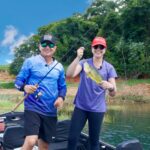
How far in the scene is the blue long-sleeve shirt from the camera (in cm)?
537

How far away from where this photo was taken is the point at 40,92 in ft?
17.6

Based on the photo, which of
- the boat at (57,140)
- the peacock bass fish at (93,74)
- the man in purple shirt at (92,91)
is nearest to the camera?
the peacock bass fish at (93,74)

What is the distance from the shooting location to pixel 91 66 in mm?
5340

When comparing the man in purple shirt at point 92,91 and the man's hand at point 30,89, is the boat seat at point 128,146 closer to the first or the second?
the man in purple shirt at point 92,91

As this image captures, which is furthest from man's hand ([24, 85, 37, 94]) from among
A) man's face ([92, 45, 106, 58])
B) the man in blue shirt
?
man's face ([92, 45, 106, 58])

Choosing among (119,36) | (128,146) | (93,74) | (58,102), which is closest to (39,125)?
(58,102)

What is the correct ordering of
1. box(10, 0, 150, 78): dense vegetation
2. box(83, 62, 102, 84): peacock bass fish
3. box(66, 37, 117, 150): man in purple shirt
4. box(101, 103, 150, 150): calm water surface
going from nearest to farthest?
box(83, 62, 102, 84): peacock bass fish → box(66, 37, 117, 150): man in purple shirt → box(101, 103, 150, 150): calm water surface → box(10, 0, 150, 78): dense vegetation

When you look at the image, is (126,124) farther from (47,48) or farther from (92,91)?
(47,48)

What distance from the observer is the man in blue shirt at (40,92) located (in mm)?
5332

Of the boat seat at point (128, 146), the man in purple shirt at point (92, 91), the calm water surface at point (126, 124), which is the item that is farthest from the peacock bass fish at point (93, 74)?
the calm water surface at point (126, 124)

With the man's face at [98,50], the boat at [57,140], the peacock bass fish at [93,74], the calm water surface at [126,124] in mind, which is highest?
the man's face at [98,50]

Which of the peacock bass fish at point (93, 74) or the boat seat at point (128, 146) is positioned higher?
the peacock bass fish at point (93, 74)

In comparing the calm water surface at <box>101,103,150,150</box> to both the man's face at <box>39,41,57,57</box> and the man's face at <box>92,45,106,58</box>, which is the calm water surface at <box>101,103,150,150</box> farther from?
the man's face at <box>39,41,57,57</box>

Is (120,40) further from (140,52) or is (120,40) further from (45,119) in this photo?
(45,119)
